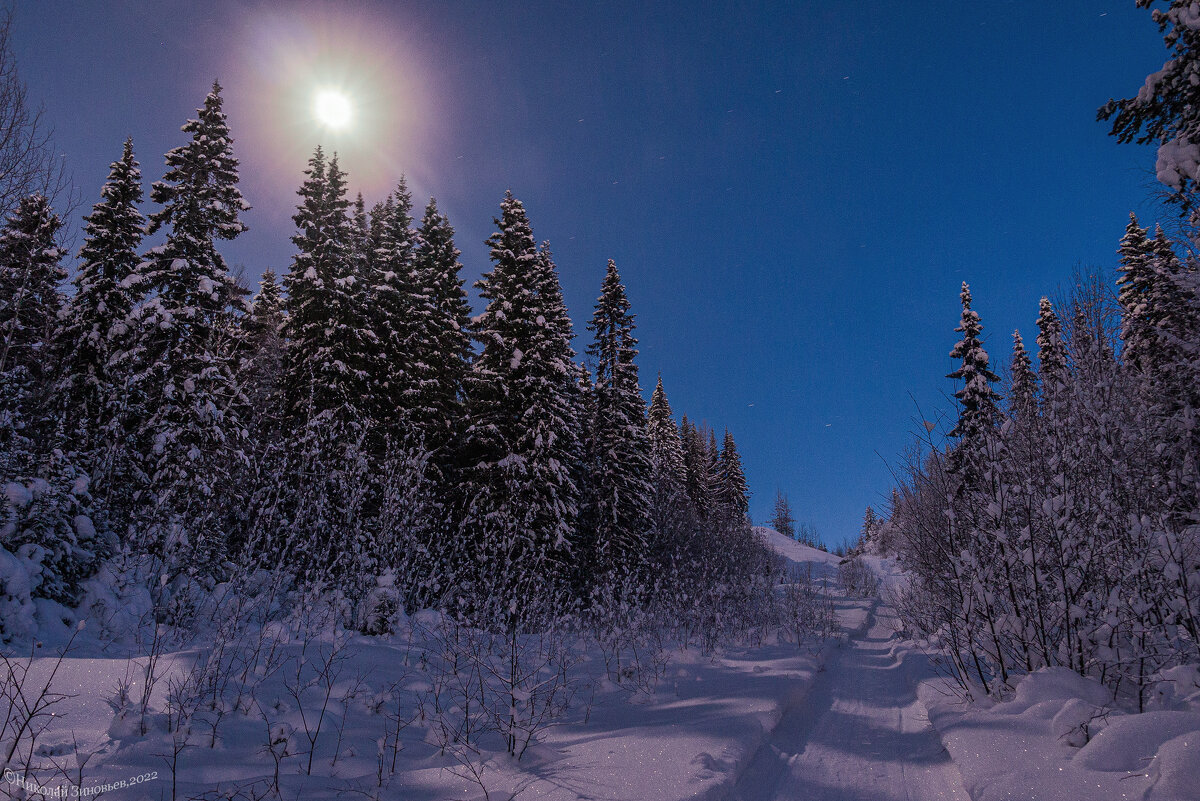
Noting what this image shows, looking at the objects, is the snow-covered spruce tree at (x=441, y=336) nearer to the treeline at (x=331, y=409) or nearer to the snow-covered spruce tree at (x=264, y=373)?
the treeline at (x=331, y=409)

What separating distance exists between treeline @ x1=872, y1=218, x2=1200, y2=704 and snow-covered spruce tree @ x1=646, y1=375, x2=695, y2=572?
15407mm

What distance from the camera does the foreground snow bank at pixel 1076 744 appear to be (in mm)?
3227

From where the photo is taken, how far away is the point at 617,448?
22234 mm

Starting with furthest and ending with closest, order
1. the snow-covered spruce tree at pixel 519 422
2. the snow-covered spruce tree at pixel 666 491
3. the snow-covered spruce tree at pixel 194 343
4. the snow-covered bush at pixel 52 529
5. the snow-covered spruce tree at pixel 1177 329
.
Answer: the snow-covered spruce tree at pixel 666 491 < the snow-covered spruce tree at pixel 519 422 < the snow-covered spruce tree at pixel 194 343 < the snow-covered bush at pixel 52 529 < the snow-covered spruce tree at pixel 1177 329

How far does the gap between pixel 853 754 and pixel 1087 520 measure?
156 inches

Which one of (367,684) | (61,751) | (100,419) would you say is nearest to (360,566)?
(367,684)

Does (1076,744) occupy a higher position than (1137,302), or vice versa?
(1137,302)

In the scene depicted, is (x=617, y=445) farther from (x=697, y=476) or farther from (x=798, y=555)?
(x=798, y=555)

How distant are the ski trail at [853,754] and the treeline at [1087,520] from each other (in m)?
1.32

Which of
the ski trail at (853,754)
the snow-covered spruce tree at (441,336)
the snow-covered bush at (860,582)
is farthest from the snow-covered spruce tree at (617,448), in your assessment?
the snow-covered bush at (860,582)

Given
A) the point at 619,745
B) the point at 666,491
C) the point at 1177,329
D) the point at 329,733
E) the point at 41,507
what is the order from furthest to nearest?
the point at 666,491, the point at 41,507, the point at 1177,329, the point at 619,745, the point at 329,733

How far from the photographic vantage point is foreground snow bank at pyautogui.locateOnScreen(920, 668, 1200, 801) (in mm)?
3227

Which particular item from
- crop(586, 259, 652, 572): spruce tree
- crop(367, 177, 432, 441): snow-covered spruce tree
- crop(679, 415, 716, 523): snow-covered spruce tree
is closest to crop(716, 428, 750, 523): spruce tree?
crop(679, 415, 716, 523): snow-covered spruce tree

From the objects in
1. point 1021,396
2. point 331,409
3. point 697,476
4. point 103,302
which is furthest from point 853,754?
point 697,476
